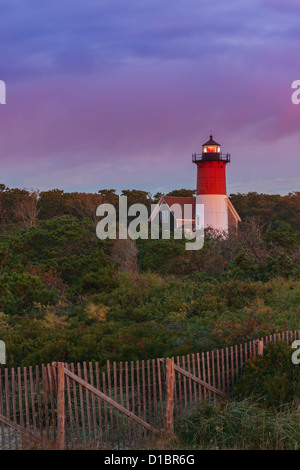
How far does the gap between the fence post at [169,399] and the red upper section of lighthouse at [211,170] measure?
3107 centimetres

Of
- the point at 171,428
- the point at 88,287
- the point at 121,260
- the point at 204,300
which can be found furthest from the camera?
the point at 121,260

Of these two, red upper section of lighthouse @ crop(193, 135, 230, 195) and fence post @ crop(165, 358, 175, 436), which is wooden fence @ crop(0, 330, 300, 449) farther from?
red upper section of lighthouse @ crop(193, 135, 230, 195)

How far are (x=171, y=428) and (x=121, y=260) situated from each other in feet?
47.8

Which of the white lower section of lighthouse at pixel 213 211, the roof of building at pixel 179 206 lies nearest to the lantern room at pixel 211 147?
the white lower section of lighthouse at pixel 213 211

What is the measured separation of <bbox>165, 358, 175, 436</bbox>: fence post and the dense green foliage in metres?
2.12

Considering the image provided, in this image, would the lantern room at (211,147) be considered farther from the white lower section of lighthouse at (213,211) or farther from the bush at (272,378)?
the bush at (272,378)

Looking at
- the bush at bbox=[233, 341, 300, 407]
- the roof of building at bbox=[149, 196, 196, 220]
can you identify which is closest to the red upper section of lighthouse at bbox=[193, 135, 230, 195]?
the roof of building at bbox=[149, 196, 196, 220]

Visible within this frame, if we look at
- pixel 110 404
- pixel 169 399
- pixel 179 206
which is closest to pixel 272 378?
pixel 169 399

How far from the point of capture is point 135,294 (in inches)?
693

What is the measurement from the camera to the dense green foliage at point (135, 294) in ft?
37.0

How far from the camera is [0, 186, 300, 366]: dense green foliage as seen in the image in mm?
11281
